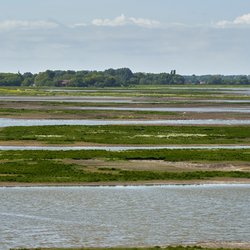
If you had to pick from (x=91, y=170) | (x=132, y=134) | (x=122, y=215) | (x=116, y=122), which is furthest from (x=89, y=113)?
(x=122, y=215)

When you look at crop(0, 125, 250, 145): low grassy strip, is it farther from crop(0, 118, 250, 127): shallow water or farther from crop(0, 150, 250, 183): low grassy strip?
crop(0, 150, 250, 183): low grassy strip

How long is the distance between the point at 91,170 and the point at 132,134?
Result: 67.0 feet

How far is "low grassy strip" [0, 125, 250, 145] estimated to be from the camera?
55562 mm

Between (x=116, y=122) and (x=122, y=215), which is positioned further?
(x=116, y=122)

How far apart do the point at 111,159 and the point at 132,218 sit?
15.4m

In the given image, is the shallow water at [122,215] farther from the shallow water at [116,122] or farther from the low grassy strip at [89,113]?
the low grassy strip at [89,113]

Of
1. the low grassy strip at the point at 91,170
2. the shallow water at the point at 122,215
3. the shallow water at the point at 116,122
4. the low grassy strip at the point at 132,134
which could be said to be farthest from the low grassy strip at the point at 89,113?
the shallow water at the point at 122,215

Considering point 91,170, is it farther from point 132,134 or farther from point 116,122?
point 116,122

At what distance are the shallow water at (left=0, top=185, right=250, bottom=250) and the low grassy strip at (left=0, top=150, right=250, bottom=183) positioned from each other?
2.08 meters

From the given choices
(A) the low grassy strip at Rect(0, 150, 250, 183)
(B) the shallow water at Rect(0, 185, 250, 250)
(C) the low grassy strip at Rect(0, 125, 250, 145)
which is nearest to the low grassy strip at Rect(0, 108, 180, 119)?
(C) the low grassy strip at Rect(0, 125, 250, 145)

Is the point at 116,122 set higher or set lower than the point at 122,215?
lower

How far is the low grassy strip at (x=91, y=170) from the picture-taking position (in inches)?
1468

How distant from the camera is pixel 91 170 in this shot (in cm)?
3994

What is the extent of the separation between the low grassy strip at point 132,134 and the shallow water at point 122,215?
65.5 feet
